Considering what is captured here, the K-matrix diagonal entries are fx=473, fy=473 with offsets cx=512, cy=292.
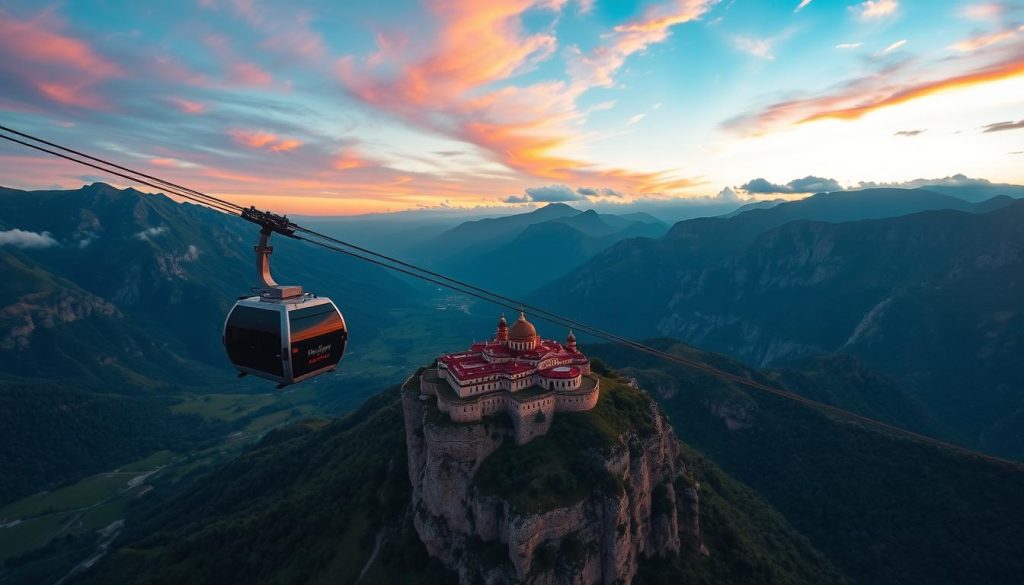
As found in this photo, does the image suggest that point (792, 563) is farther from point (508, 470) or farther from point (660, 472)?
point (508, 470)

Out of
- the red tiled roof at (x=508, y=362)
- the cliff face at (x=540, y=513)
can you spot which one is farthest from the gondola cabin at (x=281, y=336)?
the cliff face at (x=540, y=513)

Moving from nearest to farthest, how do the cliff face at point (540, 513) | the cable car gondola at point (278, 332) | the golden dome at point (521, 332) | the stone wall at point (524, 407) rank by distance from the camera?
1. the cable car gondola at point (278, 332)
2. the cliff face at point (540, 513)
3. the stone wall at point (524, 407)
4. the golden dome at point (521, 332)

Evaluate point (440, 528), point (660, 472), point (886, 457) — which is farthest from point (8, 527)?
point (886, 457)

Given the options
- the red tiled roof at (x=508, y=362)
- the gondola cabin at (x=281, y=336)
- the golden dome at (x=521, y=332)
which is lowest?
the red tiled roof at (x=508, y=362)

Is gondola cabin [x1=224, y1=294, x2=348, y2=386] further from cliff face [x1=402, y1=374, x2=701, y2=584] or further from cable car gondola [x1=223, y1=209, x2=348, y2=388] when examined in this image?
cliff face [x1=402, y1=374, x2=701, y2=584]

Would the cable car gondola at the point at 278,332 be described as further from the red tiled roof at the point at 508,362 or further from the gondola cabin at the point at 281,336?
the red tiled roof at the point at 508,362

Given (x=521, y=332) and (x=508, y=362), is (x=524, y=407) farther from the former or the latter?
(x=521, y=332)
